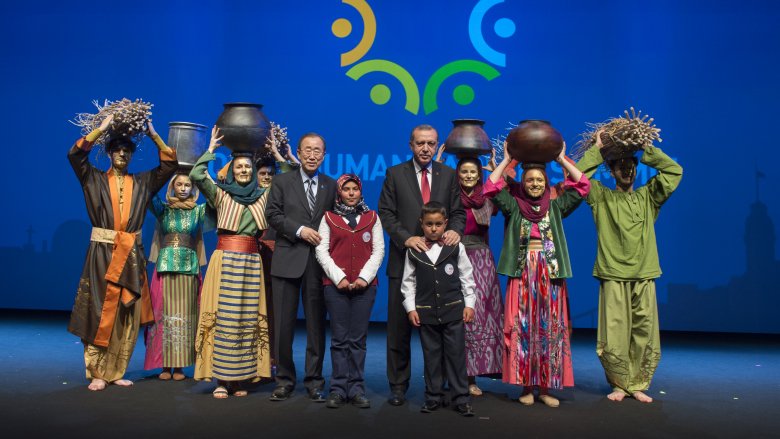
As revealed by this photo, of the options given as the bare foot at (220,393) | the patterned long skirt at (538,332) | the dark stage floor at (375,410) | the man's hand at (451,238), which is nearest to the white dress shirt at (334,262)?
the man's hand at (451,238)

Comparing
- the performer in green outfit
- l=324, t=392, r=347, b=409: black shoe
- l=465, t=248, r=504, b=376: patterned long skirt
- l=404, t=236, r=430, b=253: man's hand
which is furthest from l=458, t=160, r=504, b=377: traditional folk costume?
l=324, t=392, r=347, b=409: black shoe

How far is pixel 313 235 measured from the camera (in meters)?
4.14

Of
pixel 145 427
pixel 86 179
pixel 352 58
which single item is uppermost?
pixel 352 58

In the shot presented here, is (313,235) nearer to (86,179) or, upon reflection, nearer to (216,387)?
(216,387)

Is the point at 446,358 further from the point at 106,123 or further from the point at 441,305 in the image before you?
the point at 106,123

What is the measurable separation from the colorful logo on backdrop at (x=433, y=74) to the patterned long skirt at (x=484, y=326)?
8.36ft

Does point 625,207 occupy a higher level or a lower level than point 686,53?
lower

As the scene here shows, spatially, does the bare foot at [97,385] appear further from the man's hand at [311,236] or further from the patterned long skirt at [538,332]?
the patterned long skirt at [538,332]

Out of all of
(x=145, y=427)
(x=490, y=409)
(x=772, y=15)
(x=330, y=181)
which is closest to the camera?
(x=145, y=427)

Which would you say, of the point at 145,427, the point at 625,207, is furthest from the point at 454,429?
the point at 625,207

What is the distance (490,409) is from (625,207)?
1.48m

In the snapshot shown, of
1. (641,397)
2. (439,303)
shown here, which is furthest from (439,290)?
(641,397)

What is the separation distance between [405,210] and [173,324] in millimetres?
1689

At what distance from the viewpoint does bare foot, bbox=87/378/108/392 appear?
14.4ft
